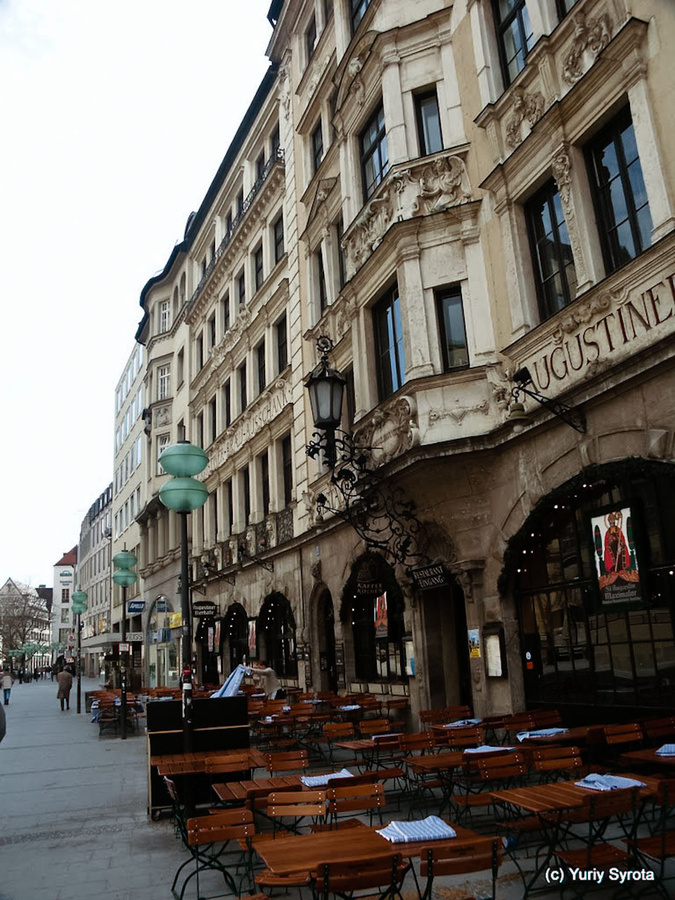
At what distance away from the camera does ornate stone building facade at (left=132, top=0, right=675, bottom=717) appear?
996 cm

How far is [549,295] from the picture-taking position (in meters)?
12.4

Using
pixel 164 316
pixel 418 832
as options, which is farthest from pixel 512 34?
pixel 164 316

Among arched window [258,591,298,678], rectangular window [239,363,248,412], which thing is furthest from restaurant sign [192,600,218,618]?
rectangular window [239,363,248,412]

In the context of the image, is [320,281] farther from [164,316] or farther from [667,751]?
[164,316]

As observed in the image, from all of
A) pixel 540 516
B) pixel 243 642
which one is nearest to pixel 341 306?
pixel 540 516

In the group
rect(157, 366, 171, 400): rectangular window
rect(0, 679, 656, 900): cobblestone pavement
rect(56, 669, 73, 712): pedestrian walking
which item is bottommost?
rect(0, 679, 656, 900): cobblestone pavement

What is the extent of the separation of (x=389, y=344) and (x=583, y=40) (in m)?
6.78

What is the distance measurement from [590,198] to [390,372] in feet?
19.6

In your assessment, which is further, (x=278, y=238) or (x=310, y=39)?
(x=278, y=238)

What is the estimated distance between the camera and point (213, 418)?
107 feet

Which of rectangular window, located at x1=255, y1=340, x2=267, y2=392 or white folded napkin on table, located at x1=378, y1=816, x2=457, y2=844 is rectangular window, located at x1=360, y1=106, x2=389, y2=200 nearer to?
rectangular window, located at x1=255, y1=340, x2=267, y2=392

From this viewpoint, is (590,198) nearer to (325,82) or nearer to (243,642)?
(325,82)

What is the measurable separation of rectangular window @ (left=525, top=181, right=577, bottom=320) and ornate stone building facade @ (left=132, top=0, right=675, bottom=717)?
0.13ft

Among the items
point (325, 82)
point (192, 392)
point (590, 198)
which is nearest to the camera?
point (590, 198)
